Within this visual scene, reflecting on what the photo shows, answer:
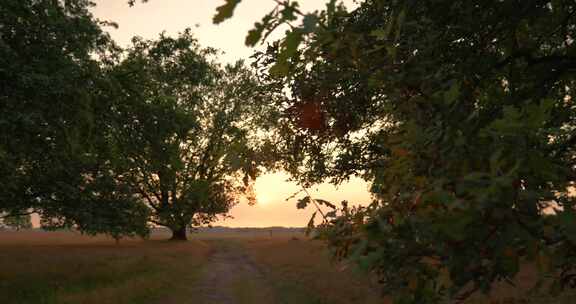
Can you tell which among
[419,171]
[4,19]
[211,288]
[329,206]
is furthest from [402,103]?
[211,288]

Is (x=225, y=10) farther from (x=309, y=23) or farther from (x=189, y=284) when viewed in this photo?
(x=189, y=284)

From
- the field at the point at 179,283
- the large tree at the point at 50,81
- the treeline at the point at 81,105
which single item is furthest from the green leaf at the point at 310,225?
the large tree at the point at 50,81

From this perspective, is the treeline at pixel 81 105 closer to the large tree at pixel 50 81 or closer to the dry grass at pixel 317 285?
the large tree at pixel 50 81

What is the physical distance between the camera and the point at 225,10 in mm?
2316

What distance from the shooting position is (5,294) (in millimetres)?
18453

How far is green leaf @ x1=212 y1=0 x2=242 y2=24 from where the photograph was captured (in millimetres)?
2299

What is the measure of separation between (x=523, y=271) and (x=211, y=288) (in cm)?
1463

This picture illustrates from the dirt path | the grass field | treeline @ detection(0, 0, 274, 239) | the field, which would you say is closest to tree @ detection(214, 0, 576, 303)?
treeline @ detection(0, 0, 274, 239)

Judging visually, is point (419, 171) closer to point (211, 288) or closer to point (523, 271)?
point (211, 288)

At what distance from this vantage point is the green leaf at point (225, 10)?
230 centimetres

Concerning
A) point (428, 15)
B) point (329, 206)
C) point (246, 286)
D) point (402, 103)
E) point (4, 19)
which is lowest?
point (246, 286)

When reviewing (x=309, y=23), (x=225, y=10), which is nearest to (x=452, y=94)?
(x=309, y=23)

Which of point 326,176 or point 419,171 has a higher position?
point 326,176

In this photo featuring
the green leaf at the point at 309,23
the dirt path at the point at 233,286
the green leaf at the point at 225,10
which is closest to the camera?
the green leaf at the point at 225,10
